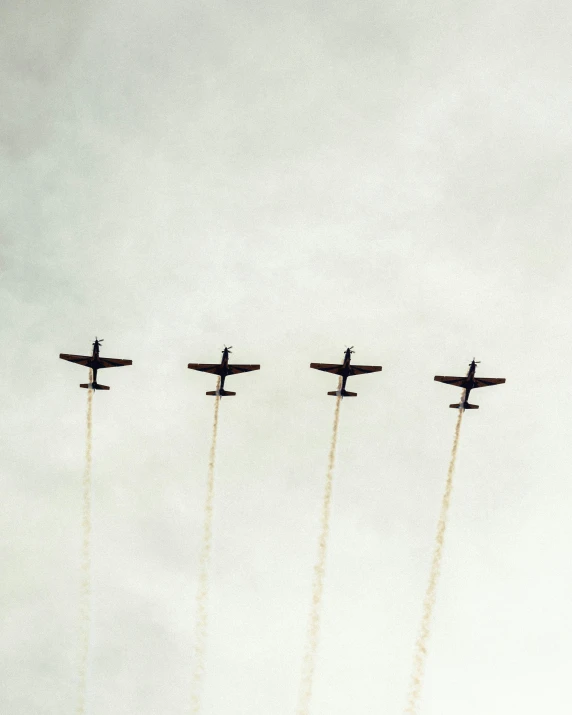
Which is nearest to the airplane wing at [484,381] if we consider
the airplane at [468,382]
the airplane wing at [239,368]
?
the airplane at [468,382]

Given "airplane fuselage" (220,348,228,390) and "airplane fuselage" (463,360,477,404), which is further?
"airplane fuselage" (220,348,228,390)

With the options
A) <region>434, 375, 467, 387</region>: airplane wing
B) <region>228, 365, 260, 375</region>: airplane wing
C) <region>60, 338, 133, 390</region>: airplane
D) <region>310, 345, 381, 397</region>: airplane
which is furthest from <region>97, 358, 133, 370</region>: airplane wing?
<region>434, 375, 467, 387</region>: airplane wing

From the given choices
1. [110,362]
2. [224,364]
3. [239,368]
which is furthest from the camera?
[239,368]

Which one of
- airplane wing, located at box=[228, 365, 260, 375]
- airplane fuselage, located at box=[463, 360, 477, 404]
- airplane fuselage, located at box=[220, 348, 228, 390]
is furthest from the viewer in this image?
airplane wing, located at box=[228, 365, 260, 375]

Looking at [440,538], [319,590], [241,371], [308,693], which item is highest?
[241,371]

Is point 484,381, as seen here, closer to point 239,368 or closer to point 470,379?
point 470,379

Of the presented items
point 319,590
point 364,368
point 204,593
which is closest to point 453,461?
point 364,368

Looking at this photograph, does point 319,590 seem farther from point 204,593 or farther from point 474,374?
point 474,374

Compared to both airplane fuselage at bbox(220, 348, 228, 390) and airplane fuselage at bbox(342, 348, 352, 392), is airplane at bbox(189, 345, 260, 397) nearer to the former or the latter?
airplane fuselage at bbox(220, 348, 228, 390)

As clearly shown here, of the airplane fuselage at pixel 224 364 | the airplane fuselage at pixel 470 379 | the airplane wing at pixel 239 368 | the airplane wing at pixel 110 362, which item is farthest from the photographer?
the airplane wing at pixel 239 368

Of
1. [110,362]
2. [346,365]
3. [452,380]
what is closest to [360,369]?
[346,365]

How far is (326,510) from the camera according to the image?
111 meters

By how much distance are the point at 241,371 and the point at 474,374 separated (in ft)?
110

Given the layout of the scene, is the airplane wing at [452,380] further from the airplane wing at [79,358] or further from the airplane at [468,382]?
the airplane wing at [79,358]
